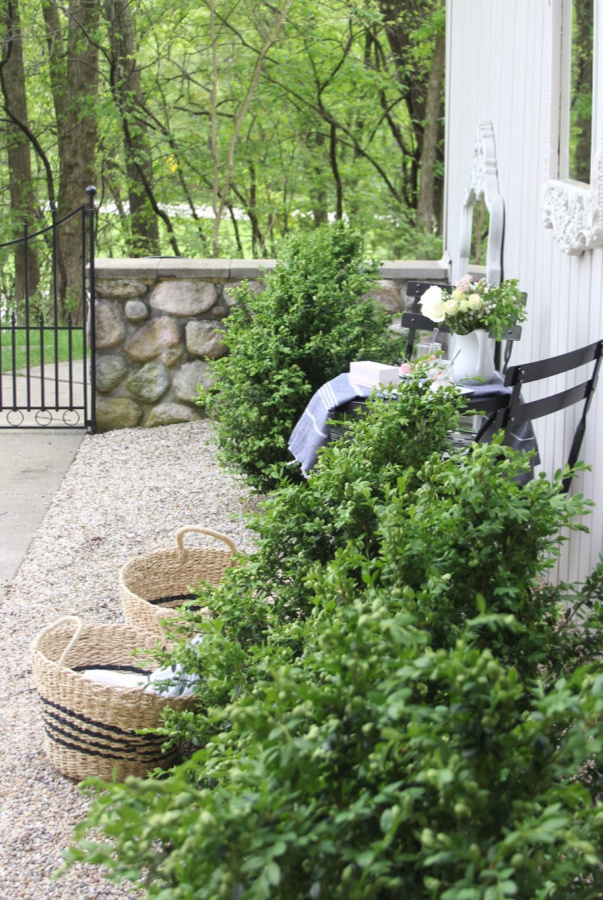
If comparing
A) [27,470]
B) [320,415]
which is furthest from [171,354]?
[320,415]

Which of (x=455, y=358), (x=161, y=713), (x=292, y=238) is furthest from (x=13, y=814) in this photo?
(x=292, y=238)

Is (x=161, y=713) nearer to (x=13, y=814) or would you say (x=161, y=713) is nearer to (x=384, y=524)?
(x=13, y=814)

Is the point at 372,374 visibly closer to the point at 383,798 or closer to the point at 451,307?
the point at 451,307

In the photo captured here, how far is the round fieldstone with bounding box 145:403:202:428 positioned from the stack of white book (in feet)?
8.94

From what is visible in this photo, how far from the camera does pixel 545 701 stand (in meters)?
1.33

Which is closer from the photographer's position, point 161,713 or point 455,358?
point 161,713

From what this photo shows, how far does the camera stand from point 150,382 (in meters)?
6.40

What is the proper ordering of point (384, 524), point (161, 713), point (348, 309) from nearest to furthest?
point (384, 524), point (161, 713), point (348, 309)

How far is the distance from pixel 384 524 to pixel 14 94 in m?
11.8

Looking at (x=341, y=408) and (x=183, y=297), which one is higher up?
(x=183, y=297)

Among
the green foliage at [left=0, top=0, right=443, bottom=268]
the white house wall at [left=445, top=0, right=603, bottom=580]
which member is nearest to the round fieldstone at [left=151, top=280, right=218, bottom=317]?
the white house wall at [left=445, top=0, right=603, bottom=580]

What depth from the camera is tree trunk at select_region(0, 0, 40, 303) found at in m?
11.8

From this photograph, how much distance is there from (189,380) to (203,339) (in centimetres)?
27

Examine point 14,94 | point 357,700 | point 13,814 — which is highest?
point 14,94
